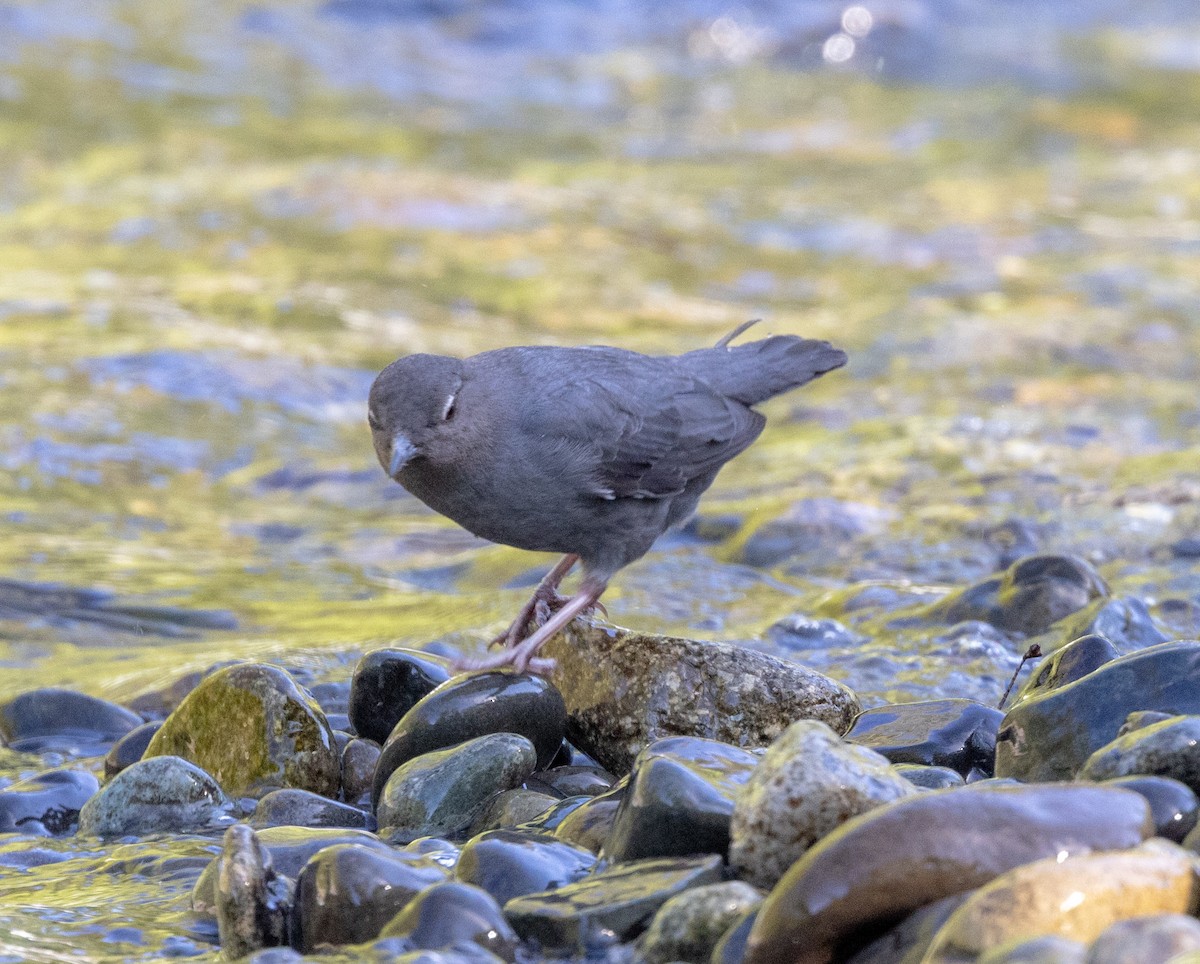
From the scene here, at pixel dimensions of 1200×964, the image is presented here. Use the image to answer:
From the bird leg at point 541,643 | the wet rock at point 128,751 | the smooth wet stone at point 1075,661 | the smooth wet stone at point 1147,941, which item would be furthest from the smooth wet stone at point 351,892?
the smooth wet stone at point 1075,661

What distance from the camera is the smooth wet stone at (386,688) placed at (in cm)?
438

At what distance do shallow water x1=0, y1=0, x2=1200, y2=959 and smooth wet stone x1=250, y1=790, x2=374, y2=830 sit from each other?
57 centimetres

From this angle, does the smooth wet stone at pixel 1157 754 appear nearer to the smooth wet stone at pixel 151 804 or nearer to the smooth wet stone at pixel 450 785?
the smooth wet stone at pixel 450 785

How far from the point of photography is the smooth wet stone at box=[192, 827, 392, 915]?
3.27 meters

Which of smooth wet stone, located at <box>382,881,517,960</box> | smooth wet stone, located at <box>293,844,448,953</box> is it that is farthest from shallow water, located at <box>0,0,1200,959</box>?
smooth wet stone, located at <box>382,881,517,960</box>

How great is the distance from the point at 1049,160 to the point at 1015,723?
35.5 feet

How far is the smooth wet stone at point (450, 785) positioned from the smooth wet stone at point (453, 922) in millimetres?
845

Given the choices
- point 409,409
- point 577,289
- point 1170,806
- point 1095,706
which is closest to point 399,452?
point 409,409

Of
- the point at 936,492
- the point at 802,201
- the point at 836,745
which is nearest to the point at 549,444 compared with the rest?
the point at 836,745

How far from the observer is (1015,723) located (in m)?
3.58

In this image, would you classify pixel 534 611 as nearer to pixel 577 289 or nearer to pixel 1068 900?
pixel 1068 900

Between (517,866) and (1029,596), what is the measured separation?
265 centimetres

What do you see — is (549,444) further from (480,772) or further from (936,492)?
(936,492)

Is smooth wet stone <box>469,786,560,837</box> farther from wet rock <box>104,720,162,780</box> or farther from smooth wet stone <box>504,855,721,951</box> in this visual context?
wet rock <box>104,720,162,780</box>
